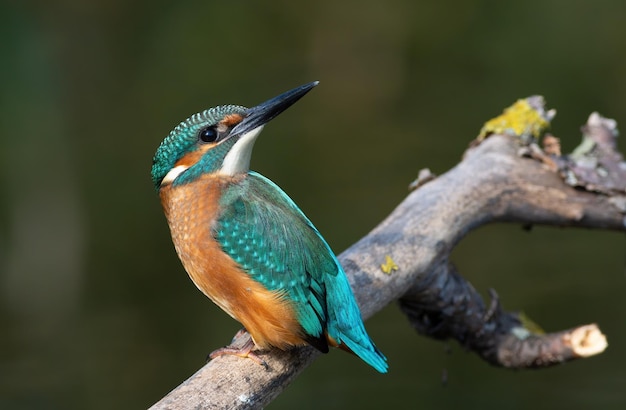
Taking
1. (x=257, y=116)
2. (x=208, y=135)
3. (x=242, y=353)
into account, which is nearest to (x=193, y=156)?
(x=208, y=135)

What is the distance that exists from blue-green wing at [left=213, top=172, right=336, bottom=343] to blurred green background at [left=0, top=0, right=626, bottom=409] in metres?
2.15

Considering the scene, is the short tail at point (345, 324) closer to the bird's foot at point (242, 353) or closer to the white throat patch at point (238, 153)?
the bird's foot at point (242, 353)

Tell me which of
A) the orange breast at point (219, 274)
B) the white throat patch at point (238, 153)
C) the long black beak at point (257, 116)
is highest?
the long black beak at point (257, 116)

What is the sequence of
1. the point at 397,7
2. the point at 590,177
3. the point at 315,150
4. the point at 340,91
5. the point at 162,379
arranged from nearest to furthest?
the point at 590,177 < the point at 162,379 < the point at 315,150 < the point at 340,91 < the point at 397,7

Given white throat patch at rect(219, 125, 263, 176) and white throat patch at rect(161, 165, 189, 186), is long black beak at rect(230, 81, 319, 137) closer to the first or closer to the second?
white throat patch at rect(219, 125, 263, 176)

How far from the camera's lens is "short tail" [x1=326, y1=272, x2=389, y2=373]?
264 centimetres

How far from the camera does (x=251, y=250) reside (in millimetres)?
2621

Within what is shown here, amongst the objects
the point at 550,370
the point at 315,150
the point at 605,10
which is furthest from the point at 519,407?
the point at 605,10

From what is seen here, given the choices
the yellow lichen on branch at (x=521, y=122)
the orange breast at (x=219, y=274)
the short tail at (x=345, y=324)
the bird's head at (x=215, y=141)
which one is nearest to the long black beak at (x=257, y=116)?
the bird's head at (x=215, y=141)

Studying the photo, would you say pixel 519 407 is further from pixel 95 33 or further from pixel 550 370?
pixel 95 33

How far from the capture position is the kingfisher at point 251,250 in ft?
8.59

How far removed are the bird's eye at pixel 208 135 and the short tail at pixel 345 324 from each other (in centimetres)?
54

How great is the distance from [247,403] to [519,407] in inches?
98.6

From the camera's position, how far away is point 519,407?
464cm
